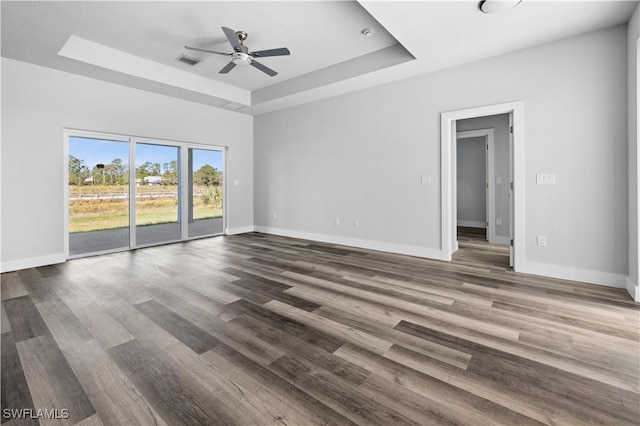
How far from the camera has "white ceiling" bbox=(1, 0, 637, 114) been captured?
297 centimetres

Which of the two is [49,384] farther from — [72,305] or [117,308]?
[72,305]

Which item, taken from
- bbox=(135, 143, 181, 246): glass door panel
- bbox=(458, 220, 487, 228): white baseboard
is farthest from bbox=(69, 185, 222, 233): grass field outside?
bbox=(458, 220, 487, 228): white baseboard

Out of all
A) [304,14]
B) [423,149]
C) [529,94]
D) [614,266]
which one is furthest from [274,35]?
[614,266]

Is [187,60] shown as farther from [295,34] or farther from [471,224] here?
[471,224]

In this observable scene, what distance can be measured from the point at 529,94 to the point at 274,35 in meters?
3.38

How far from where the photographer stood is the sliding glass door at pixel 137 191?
4.82m

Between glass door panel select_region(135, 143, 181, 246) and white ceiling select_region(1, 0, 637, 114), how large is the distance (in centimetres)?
122

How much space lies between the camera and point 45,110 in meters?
4.26

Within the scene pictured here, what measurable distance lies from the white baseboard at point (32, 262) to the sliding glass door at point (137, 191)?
268mm

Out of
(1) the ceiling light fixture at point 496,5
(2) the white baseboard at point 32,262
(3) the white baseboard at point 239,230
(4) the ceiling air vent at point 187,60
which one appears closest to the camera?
(1) the ceiling light fixture at point 496,5

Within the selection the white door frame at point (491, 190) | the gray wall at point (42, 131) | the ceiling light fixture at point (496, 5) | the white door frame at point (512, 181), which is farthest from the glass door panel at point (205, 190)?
the white door frame at point (491, 190)

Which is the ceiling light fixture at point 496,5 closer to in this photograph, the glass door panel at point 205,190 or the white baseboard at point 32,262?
the glass door panel at point 205,190

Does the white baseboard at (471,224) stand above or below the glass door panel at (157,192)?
below

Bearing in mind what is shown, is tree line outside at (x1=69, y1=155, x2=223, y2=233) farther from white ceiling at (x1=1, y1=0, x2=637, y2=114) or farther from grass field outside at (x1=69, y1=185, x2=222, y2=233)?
white ceiling at (x1=1, y1=0, x2=637, y2=114)
